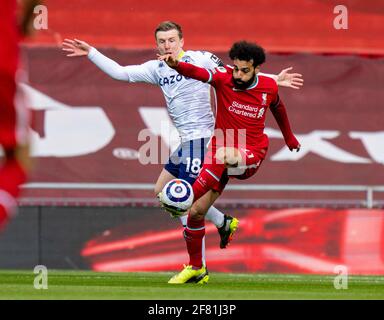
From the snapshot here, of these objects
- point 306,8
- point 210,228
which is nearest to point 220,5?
point 306,8

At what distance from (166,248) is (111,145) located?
1.63m

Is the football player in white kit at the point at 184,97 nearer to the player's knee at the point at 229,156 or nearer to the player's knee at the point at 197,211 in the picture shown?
the player's knee at the point at 197,211

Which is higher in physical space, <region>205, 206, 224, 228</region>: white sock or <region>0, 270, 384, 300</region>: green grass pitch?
<region>205, 206, 224, 228</region>: white sock

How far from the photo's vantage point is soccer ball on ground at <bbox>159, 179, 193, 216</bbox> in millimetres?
10000

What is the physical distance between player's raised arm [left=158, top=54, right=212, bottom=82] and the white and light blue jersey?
0.83 m

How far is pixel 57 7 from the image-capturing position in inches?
630

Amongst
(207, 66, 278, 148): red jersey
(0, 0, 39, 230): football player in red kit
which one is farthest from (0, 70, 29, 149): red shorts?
(207, 66, 278, 148): red jersey

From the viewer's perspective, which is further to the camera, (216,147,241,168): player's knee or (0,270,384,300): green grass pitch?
(216,147,241,168): player's knee

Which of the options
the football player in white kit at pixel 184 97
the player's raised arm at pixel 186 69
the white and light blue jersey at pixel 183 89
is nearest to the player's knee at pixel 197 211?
the football player in white kit at pixel 184 97

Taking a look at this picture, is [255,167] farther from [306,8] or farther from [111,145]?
[306,8]

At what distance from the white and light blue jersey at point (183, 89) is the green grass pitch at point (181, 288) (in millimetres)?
1399

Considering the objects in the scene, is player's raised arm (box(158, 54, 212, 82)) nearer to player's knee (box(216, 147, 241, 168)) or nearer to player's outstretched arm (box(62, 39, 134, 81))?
player's knee (box(216, 147, 241, 168))

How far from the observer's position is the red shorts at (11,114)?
164 inches

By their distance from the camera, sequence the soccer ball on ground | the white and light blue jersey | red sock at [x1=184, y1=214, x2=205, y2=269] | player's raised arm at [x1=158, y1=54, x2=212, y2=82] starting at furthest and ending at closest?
1. the white and light blue jersey
2. red sock at [x1=184, y1=214, x2=205, y2=269]
3. the soccer ball on ground
4. player's raised arm at [x1=158, y1=54, x2=212, y2=82]
